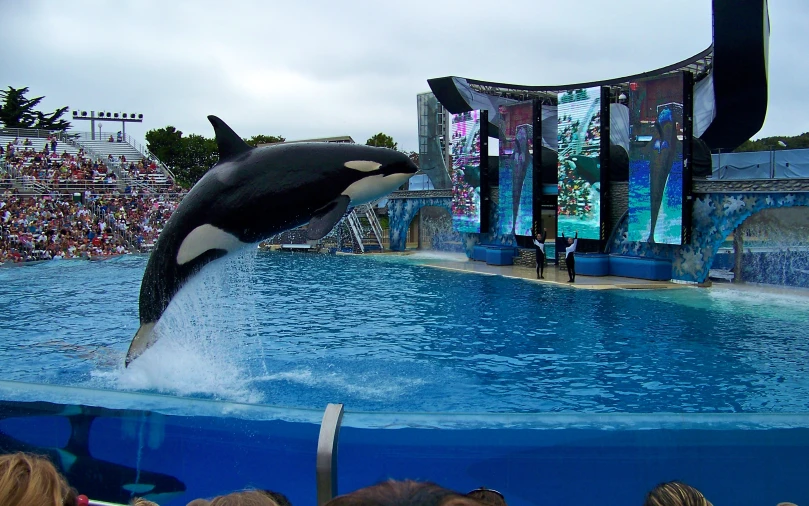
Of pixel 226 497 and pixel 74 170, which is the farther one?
pixel 74 170

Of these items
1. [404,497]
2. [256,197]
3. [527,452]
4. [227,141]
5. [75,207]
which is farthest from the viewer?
[75,207]

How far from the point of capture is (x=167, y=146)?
46625mm

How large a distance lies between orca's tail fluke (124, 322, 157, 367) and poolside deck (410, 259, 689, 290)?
33.0 ft

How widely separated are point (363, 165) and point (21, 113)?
4685 cm

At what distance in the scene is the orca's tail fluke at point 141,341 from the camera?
527cm

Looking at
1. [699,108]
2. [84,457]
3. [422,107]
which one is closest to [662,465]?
[84,457]

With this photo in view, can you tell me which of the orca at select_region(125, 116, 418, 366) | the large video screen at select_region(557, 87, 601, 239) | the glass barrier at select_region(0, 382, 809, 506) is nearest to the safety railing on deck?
the large video screen at select_region(557, 87, 601, 239)

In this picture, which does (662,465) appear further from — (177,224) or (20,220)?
(20,220)

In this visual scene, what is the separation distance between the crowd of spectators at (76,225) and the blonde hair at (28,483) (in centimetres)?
2051

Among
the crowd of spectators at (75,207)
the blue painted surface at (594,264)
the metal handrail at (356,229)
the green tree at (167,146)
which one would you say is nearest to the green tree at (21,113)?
the green tree at (167,146)

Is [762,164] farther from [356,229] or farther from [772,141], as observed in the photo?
[772,141]

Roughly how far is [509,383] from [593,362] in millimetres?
1352

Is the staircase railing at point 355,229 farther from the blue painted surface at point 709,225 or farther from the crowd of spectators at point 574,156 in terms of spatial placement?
the blue painted surface at point 709,225

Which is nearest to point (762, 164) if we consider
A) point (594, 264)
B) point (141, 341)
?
point (594, 264)
